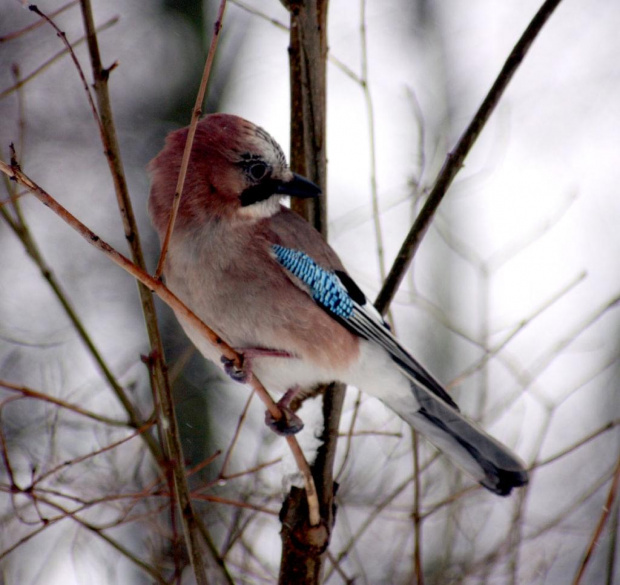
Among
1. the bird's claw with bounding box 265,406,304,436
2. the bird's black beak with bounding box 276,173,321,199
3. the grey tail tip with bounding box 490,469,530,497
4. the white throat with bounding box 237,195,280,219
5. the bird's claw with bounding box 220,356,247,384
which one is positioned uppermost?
the white throat with bounding box 237,195,280,219

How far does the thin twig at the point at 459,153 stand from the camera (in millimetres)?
2301

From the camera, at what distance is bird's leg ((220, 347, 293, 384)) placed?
7.34 ft

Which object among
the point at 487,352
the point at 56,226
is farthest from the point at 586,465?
the point at 56,226

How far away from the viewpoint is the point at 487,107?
2322 mm

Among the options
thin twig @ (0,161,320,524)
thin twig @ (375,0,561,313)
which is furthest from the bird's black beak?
thin twig @ (0,161,320,524)

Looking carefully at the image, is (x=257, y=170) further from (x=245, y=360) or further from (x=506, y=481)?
(x=506, y=481)

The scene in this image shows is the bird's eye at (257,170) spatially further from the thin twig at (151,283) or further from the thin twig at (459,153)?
the thin twig at (151,283)

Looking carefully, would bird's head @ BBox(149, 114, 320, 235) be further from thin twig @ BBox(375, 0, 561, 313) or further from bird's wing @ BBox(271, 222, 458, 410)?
thin twig @ BBox(375, 0, 561, 313)

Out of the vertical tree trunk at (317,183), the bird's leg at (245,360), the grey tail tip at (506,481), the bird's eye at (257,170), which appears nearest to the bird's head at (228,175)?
the bird's eye at (257,170)

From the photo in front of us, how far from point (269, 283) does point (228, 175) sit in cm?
41

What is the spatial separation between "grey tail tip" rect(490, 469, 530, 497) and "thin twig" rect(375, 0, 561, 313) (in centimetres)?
72

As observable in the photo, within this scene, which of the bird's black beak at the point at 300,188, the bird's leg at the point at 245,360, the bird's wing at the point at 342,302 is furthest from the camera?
the bird's wing at the point at 342,302

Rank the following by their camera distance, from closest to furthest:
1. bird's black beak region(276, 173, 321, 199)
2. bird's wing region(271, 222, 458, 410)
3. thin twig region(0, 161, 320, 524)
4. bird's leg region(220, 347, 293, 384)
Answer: thin twig region(0, 161, 320, 524) → bird's leg region(220, 347, 293, 384) → bird's black beak region(276, 173, 321, 199) → bird's wing region(271, 222, 458, 410)

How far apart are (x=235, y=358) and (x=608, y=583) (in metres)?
1.32
